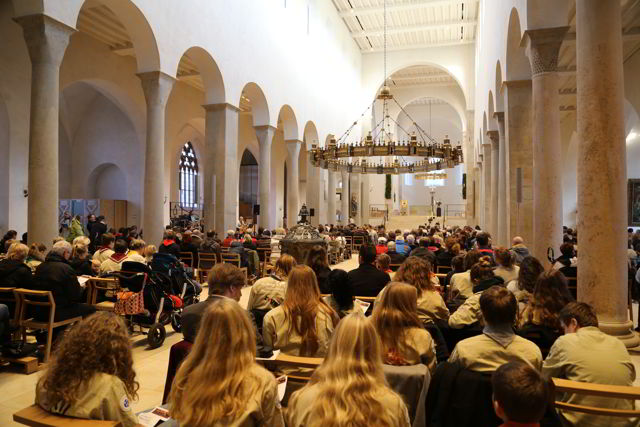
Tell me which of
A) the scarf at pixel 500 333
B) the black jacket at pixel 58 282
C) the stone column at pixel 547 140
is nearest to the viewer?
the scarf at pixel 500 333

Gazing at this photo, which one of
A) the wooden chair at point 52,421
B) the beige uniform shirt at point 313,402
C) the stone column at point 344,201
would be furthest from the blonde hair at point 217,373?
the stone column at point 344,201

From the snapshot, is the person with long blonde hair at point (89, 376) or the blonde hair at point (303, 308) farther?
the blonde hair at point (303, 308)

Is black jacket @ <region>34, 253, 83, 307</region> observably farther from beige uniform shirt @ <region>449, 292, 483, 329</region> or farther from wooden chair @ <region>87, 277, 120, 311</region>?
beige uniform shirt @ <region>449, 292, 483, 329</region>

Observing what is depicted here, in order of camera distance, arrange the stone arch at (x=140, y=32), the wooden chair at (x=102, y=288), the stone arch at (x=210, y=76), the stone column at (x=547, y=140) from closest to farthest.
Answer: the wooden chair at (x=102, y=288) < the stone column at (x=547, y=140) < the stone arch at (x=140, y=32) < the stone arch at (x=210, y=76)

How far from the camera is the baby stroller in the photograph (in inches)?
220

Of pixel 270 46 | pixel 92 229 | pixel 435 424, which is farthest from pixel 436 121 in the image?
pixel 435 424

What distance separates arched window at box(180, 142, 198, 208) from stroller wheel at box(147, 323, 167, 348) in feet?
61.1

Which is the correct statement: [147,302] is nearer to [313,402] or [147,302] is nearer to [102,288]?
[102,288]

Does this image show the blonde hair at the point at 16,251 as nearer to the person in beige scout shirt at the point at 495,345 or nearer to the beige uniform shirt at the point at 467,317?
the beige uniform shirt at the point at 467,317

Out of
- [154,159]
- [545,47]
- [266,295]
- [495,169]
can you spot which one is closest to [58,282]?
[266,295]

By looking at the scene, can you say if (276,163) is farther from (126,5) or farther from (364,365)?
(364,365)

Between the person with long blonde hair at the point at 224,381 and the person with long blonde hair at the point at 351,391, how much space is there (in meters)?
0.14

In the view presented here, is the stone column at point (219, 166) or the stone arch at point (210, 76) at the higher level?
the stone arch at point (210, 76)

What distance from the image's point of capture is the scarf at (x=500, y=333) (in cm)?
256
